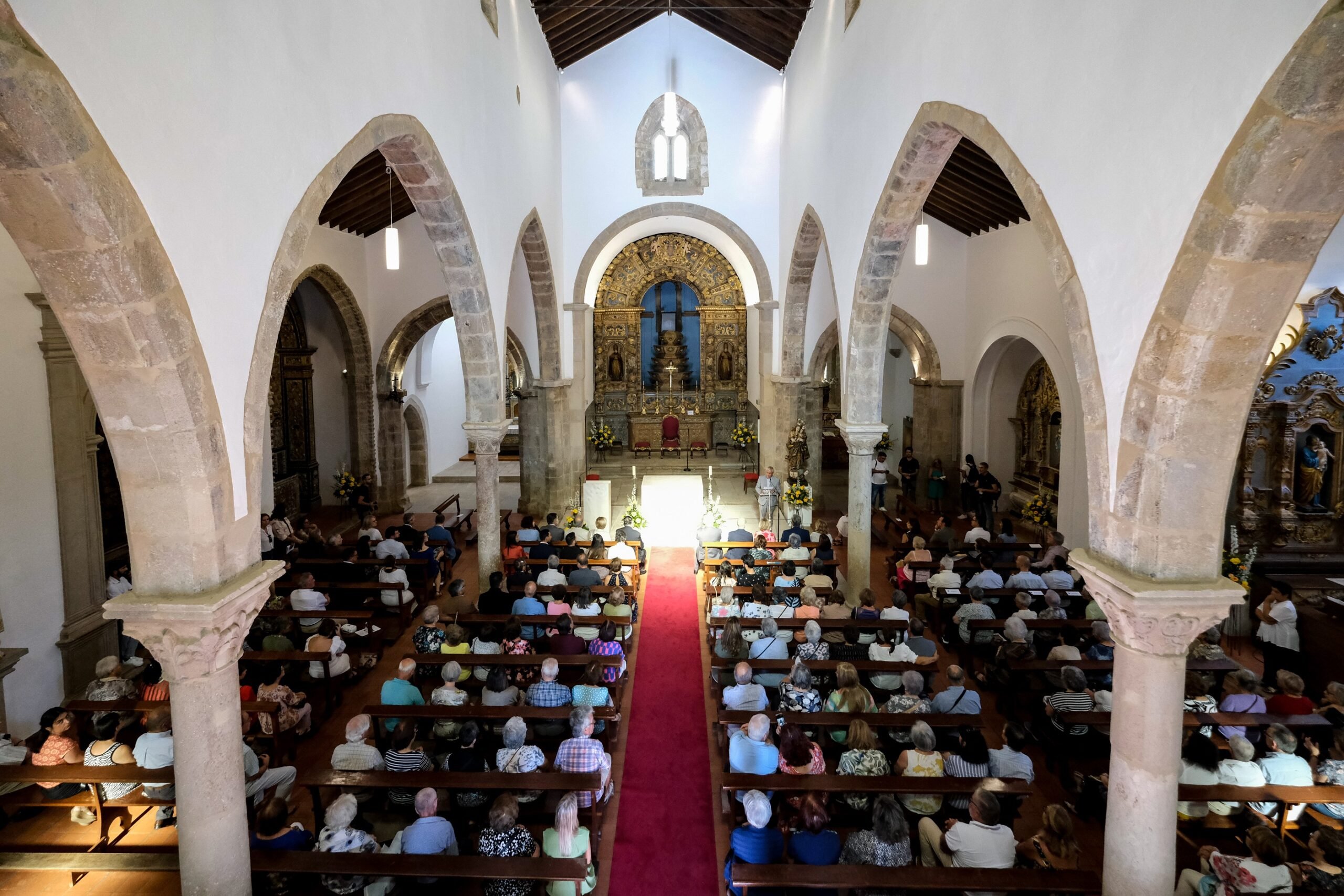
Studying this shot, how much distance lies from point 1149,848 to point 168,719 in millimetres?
6608

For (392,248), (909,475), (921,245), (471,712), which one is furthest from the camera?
(909,475)

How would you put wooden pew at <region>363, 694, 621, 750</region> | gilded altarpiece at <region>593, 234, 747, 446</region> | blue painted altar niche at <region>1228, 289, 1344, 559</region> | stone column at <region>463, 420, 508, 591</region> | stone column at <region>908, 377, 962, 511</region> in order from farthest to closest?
gilded altarpiece at <region>593, 234, 747, 446</region>, stone column at <region>908, 377, 962, 511</region>, stone column at <region>463, 420, 508, 591</region>, blue painted altar niche at <region>1228, 289, 1344, 559</region>, wooden pew at <region>363, 694, 621, 750</region>

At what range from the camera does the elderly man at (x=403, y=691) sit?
6.56 metres

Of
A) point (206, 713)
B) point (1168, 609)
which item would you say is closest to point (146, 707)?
point (206, 713)

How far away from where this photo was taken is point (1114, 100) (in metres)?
4.39

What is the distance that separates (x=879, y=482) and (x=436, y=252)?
9.64 m

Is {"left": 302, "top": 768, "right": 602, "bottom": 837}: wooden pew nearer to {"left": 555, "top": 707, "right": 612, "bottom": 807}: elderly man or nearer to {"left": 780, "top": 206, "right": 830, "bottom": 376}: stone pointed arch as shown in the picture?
{"left": 555, "top": 707, "right": 612, "bottom": 807}: elderly man

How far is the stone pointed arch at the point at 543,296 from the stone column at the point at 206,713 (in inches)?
382

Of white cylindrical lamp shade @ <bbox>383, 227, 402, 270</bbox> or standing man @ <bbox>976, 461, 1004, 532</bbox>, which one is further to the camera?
standing man @ <bbox>976, 461, 1004, 532</bbox>

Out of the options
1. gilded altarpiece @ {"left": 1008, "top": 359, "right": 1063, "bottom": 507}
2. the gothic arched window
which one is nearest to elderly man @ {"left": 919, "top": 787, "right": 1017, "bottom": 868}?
gilded altarpiece @ {"left": 1008, "top": 359, "right": 1063, "bottom": 507}

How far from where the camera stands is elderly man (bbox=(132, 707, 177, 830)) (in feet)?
18.4

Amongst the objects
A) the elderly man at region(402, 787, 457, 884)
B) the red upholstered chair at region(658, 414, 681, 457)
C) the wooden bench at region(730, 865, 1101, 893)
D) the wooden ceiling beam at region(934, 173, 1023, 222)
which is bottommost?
the wooden bench at region(730, 865, 1101, 893)

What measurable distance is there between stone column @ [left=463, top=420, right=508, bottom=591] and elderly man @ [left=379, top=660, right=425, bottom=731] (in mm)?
A: 3867

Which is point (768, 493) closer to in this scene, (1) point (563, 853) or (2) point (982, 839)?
(2) point (982, 839)
